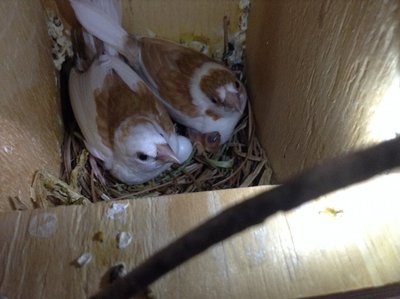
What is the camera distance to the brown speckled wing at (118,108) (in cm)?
120

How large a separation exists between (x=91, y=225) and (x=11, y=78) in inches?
15.3

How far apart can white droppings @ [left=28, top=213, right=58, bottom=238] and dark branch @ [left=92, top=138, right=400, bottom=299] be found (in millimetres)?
360

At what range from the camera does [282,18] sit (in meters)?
0.98

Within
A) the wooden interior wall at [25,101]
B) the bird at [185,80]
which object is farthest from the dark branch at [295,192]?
the bird at [185,80]

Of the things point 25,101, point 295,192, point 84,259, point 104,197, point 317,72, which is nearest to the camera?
point 295,192

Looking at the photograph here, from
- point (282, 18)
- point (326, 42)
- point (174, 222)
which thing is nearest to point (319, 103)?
point (326, 42)

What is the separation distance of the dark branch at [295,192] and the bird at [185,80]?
923 millimetres

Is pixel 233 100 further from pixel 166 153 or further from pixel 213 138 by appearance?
pixel 166 153

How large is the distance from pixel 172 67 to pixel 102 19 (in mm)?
221

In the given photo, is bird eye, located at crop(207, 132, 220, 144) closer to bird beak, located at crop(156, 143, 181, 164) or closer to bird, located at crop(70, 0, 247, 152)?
bird, located at crop(70, 0, 247, 152)

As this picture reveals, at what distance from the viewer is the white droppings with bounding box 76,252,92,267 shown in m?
0.61

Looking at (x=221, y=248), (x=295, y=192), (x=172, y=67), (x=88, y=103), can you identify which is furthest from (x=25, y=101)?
(x=295, y=192)

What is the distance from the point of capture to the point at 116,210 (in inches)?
26.4

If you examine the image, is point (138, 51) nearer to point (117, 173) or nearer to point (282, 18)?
point (117, 173)
